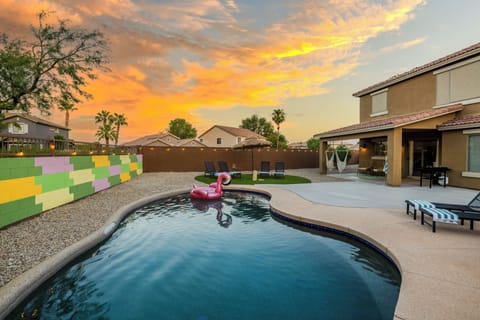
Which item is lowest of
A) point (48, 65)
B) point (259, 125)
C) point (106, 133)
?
point (48, 65)

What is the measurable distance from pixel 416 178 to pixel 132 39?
58.1 ft

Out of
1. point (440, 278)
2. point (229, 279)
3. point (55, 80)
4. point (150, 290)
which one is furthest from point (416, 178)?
point (55, 80)

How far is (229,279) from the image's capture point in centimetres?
378

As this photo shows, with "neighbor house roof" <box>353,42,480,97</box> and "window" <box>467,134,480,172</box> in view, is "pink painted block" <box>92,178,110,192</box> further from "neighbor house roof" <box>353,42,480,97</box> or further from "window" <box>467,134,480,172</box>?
"neighbor house roof" <box>353,42,480,97</box>

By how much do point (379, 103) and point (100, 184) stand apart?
55.6 ft

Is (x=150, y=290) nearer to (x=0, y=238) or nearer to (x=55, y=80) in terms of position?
(x=0, y=238)

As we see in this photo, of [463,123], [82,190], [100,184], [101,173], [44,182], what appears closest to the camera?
[44,182]

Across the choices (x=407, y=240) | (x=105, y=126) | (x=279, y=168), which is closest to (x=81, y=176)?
(x=407, y=240)

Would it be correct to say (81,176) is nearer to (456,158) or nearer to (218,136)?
(456,158)

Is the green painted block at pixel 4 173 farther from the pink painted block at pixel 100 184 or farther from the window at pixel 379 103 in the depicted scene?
the window at pixel 379 103

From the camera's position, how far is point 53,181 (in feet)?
23.9

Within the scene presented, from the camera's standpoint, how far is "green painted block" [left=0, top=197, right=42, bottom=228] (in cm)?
532

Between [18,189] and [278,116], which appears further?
[278,116]

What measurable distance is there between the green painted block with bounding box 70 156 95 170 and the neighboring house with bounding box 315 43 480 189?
12876 millimetres
